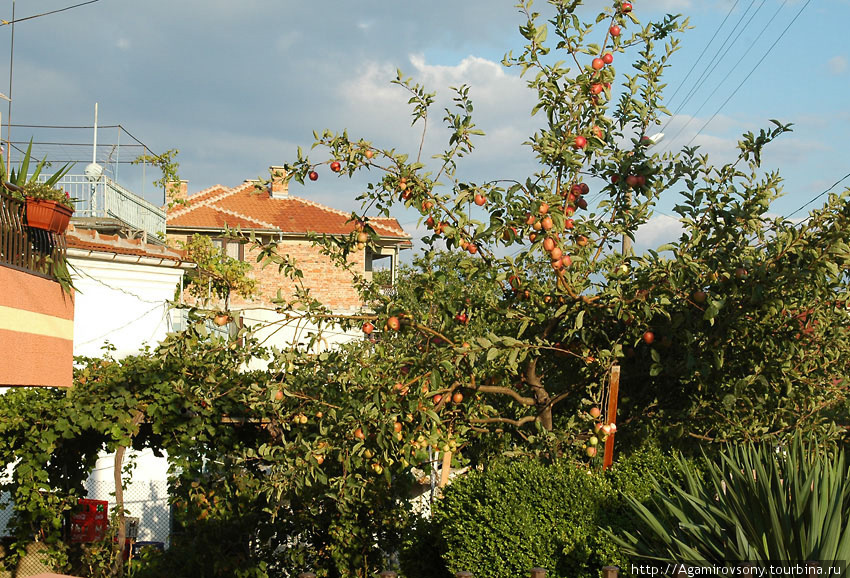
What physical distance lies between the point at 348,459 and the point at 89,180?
1427cm

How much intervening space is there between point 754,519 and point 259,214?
2947cm

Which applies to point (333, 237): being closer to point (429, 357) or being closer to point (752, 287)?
point (429, 357)

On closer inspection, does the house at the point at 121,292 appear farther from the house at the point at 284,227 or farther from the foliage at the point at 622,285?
the house at the point at 284,227

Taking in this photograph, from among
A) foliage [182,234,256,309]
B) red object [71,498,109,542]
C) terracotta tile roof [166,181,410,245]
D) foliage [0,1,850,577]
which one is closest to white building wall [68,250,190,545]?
foliage [182,234,256,309]

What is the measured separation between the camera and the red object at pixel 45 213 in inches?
299

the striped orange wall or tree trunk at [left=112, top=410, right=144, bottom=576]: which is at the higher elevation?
the striped orange wall

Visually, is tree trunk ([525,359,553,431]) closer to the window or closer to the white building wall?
the white building wall

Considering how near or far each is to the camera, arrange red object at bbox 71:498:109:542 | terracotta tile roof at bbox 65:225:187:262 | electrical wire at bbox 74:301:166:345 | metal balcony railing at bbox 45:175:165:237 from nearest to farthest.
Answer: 1. red object at bbox 71:498:109:542
2. terracotta tile roof at bbox 65:225:187:262
3. electrical wire at bbox 74:301:166:345
4. metal balcony railing at bbox 45:175:165:237

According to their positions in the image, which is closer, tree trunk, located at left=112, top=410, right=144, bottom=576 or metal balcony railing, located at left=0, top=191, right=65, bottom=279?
metal balcony railing, located at left=0, top=191, right=65, bottom=279

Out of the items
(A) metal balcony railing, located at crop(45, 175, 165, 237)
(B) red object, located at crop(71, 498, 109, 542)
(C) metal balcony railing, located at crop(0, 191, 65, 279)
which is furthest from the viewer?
(A) metal balcony railing, located at crop(45, 175, 165, 237)

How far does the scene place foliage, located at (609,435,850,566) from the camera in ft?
15.3

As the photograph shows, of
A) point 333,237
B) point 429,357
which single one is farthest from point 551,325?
point 333,237

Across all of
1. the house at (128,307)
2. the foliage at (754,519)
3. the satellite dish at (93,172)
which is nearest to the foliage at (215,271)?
the house at (128,307)

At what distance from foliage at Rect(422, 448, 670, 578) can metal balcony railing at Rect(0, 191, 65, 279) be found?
4743 mm
